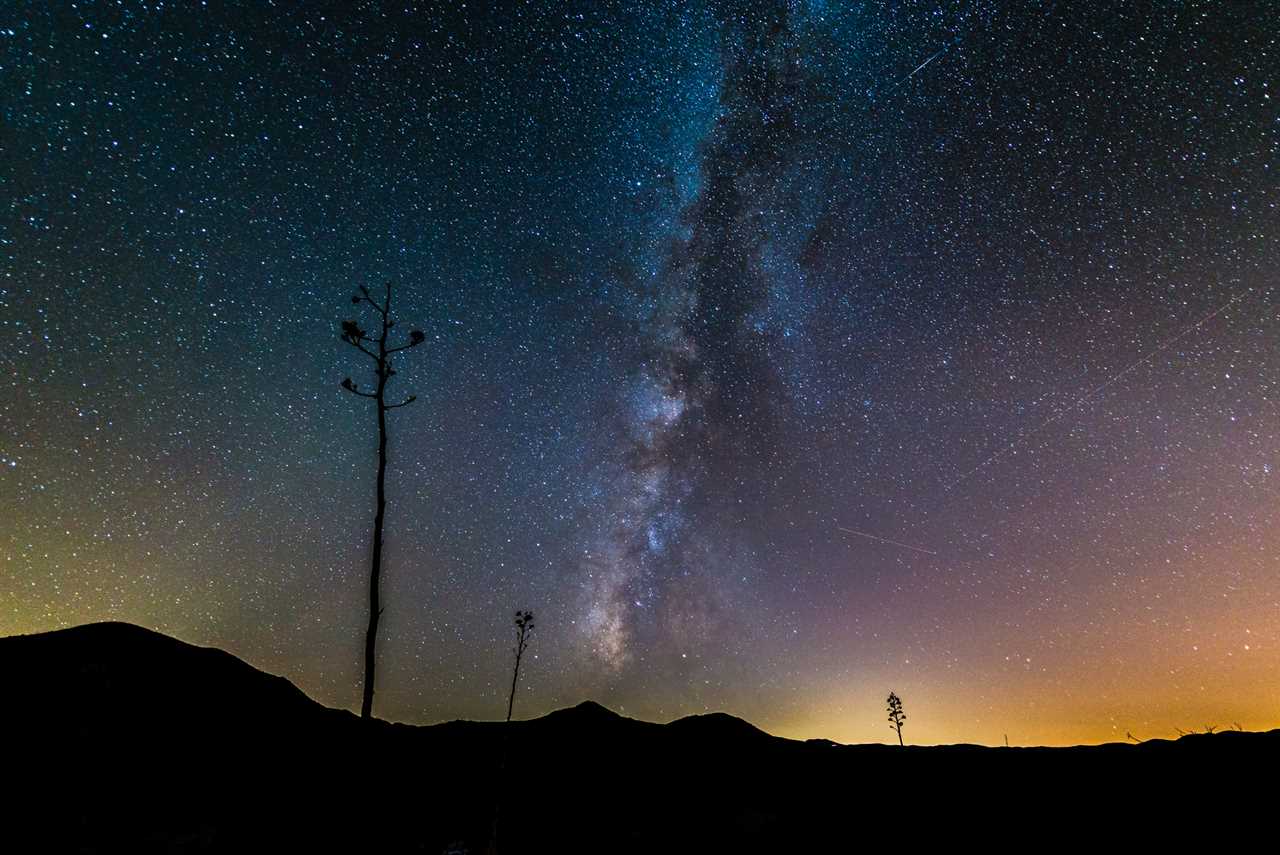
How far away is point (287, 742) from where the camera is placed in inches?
523

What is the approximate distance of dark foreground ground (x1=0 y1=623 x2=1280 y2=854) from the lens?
1023 centimetres

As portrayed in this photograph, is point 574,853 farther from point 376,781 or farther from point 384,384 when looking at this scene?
point 384,384

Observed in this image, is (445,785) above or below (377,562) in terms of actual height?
below

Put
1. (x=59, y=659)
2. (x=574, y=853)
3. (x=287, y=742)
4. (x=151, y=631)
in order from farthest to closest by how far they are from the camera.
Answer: (x=151, y=631), (x=287, y=742), (x=59, y=659), (x=574, y=853)

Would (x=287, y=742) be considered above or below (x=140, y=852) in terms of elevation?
above

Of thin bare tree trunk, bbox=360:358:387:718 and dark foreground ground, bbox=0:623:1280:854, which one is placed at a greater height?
thin bare tree trunk, bbox=360:358:387:718

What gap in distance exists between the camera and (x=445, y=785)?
554 inches

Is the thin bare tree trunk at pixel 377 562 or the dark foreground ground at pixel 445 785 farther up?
the thin bare tree trunk at pixel 377 562

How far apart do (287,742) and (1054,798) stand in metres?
17.4

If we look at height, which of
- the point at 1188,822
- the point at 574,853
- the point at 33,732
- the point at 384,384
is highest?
the point at 384,384

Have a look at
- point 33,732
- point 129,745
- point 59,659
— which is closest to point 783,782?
point 129,745

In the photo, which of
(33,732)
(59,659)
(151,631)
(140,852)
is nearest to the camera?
(140,852)

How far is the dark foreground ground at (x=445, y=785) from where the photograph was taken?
10227 millimetres

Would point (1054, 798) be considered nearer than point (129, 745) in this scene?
No
